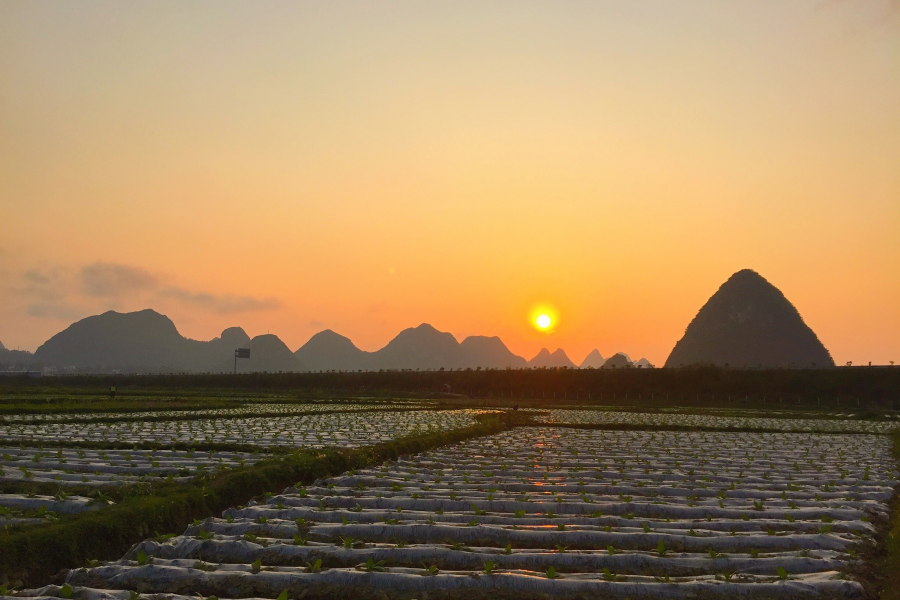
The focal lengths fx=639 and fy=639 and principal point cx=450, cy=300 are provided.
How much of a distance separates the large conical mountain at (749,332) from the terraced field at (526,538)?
143035mm

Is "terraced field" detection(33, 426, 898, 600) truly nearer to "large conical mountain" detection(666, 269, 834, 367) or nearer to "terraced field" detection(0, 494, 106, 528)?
"terraced field" detection(0, 494, 106, 528)

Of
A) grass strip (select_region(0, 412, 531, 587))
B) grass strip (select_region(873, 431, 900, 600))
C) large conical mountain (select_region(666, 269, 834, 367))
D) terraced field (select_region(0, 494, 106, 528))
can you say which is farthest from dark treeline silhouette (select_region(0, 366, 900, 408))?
large conical mountain (select_region(666, 269, 834, 367))

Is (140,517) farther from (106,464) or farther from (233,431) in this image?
(233,431)

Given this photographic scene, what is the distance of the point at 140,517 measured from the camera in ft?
36.2

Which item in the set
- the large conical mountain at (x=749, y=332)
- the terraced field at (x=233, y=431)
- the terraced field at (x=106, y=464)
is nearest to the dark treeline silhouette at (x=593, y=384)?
the terraced field at (x=233, y=431)

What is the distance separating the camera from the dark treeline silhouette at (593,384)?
65750 millimetres

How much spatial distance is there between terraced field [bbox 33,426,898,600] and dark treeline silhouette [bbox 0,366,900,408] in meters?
52.9

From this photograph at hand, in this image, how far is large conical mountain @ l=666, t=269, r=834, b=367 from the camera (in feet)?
488

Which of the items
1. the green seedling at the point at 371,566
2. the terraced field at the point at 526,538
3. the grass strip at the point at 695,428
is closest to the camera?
the terraced field at the point at 526,538

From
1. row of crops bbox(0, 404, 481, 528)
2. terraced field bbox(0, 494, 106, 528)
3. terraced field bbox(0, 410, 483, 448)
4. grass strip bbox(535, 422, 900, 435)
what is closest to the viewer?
terraced field bbox(0, 494, 106, 528)

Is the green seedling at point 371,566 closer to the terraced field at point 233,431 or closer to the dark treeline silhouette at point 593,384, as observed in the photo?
the terraced field at point 233,431

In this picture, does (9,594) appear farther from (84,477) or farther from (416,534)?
(84,477)

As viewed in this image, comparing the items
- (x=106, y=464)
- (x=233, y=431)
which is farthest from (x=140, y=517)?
(x=233, y=431)

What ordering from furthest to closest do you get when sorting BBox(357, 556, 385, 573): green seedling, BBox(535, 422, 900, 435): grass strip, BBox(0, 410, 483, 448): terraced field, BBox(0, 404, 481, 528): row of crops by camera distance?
BBox(535, 422, 900, 435): grass strip → BBox(0, 410, 483, 448): terraced field → BBox(0, 404, 481, 528): row of crops → BBox(357, 556, 385, 573): green seedling
